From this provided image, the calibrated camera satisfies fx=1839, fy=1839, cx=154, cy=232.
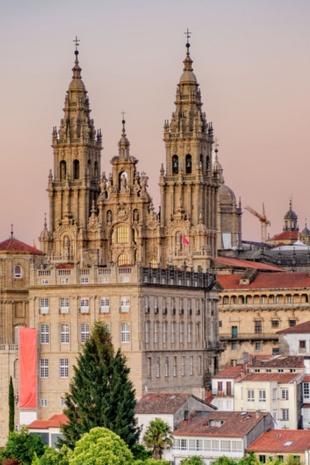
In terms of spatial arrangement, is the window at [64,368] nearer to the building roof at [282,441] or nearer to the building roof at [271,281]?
the building roof at [282,441]

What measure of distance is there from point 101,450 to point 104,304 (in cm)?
2690

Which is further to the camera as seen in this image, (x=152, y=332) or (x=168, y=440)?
(x=152, y=332)

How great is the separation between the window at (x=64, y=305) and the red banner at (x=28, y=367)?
2.77 metres

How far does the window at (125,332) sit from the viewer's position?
480ft

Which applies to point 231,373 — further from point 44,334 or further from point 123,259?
point 123,259

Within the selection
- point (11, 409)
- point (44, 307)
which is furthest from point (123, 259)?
point (11, 409)

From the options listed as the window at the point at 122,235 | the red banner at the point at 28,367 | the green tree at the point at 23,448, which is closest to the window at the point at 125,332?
the red banner at the point at 28,367

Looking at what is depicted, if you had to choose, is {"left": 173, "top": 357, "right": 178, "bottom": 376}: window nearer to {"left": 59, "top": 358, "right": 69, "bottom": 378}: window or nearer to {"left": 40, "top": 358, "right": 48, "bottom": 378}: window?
{"left": 59, "top": 358, "right": 69, "bottom": 378}: window

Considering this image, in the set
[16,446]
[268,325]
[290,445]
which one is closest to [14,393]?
[16,446]

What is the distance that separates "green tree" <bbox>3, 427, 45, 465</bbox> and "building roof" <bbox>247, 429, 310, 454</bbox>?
15.8m

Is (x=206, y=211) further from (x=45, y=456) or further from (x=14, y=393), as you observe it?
(x=45, y=456)

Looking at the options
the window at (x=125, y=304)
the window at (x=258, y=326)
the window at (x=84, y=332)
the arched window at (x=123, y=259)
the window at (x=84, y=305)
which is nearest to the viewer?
the window at (x=125, y=304)

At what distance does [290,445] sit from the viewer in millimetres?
129375

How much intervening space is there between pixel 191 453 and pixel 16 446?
42.4ft
